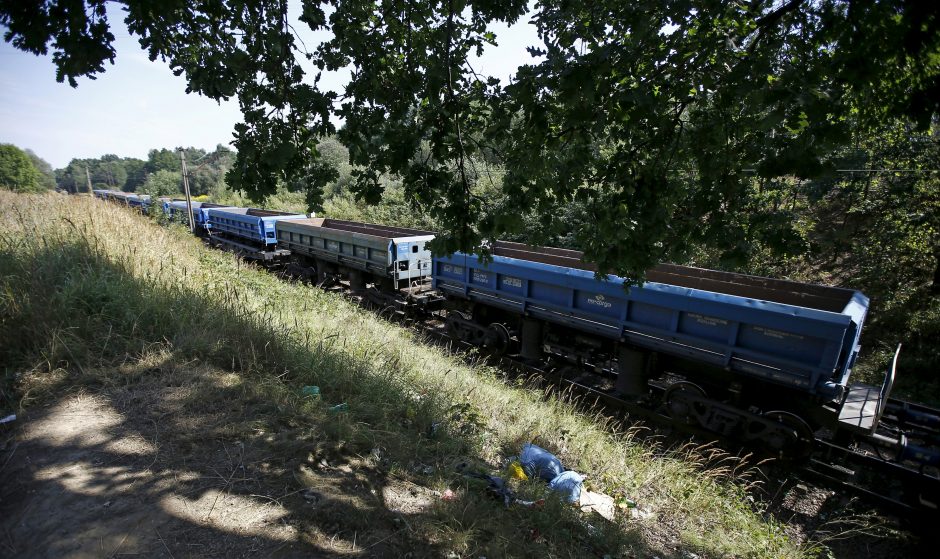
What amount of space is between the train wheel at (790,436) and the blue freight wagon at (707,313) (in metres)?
0.49

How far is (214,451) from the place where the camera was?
2748 millimetres

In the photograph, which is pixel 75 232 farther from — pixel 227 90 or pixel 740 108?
pixel 740 108

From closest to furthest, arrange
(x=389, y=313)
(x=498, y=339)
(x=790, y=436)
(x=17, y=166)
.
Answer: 1. (x=790, y=436)
2. (x=498, y=339)
3. (x=389, y=313)
4. (x=17, y=166)

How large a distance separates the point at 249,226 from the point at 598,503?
14008 millimetres

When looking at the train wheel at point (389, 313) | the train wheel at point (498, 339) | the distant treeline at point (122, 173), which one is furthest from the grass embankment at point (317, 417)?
the distant treeline at point (122, 173)

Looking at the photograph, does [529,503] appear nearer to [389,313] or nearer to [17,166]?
[389,313]

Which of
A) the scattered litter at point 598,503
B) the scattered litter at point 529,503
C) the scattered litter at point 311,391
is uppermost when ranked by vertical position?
the scattered litter at point 311,391

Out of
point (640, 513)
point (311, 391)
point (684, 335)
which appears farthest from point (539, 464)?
point (684, 335)

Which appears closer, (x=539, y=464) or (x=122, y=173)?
(x=539, y=464)

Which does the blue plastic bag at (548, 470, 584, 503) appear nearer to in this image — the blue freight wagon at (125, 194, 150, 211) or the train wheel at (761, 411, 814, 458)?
the train wheel at (761, 411, 814, 458)

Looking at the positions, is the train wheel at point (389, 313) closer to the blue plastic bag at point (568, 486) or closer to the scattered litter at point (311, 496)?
the blue plastic bag at point (568, 486)

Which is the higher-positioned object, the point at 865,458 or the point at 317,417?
the point at 317,417

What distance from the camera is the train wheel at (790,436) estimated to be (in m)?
4.62

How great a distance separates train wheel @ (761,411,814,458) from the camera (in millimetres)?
4625
